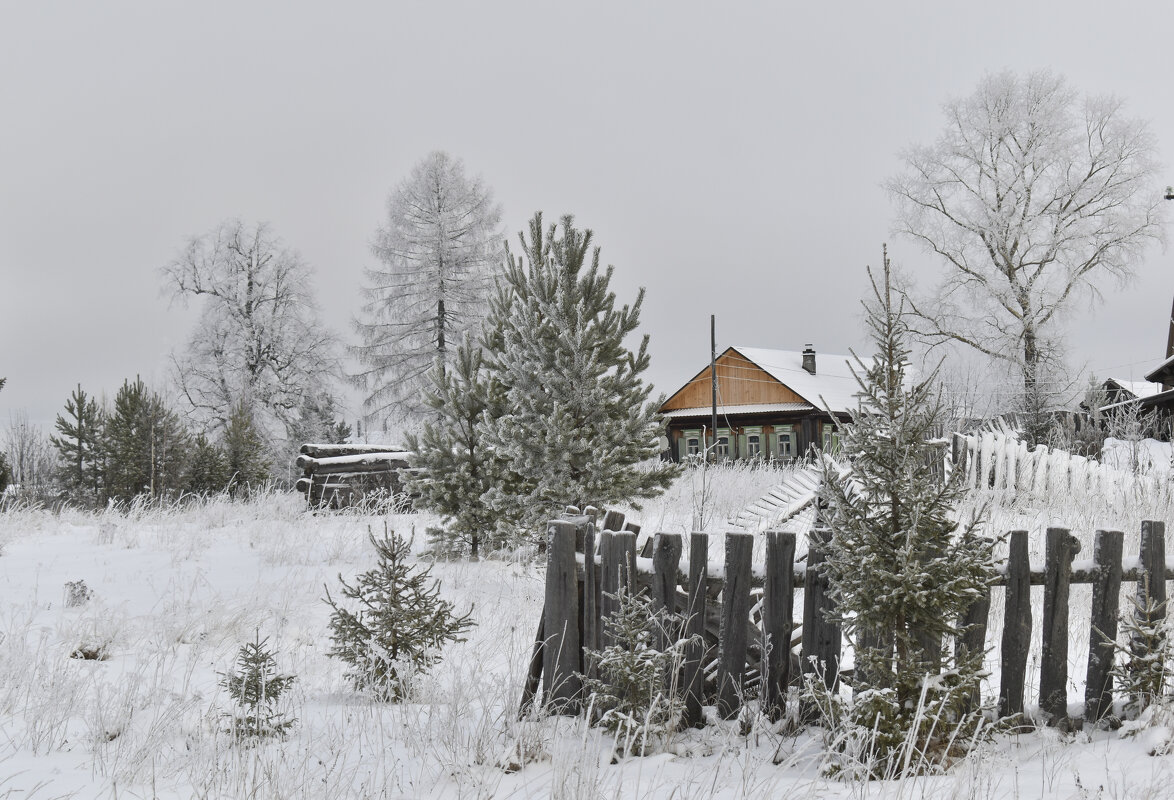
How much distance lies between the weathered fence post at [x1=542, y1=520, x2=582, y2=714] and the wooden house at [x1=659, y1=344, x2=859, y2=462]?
2523 centimetres

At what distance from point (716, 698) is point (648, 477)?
14.6 feet

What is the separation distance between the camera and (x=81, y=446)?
17812 mm

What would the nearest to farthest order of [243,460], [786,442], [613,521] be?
[613,521] < [243,460] < [786,442]

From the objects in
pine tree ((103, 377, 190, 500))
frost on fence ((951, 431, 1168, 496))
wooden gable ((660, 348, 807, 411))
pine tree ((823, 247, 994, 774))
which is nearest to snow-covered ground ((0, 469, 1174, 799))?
pine tree ((823, 247, 994, 774))

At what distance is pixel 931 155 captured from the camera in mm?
22844

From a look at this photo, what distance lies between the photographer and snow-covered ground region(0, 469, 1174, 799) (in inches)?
111

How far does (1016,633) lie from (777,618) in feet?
3.49

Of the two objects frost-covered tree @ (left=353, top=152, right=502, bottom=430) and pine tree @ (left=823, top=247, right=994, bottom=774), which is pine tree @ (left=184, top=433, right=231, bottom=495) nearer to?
frost-covered tree @ (left=353, top=152, right=502, bottom=430)

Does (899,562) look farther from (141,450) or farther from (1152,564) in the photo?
(141,450)

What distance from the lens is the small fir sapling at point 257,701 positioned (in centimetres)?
340

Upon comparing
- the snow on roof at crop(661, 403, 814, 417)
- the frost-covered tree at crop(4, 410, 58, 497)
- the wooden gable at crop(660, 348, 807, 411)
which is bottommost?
the frost-covered tree at crop(4, 410, 58, 497)

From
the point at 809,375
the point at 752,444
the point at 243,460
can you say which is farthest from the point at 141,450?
the point at 809,375

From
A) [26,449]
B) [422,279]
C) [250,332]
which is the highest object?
[422,279]

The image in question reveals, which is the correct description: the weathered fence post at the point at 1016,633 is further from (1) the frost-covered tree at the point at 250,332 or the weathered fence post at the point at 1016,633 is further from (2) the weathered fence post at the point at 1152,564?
(1) the frost-covered tree at the point at 250,332
